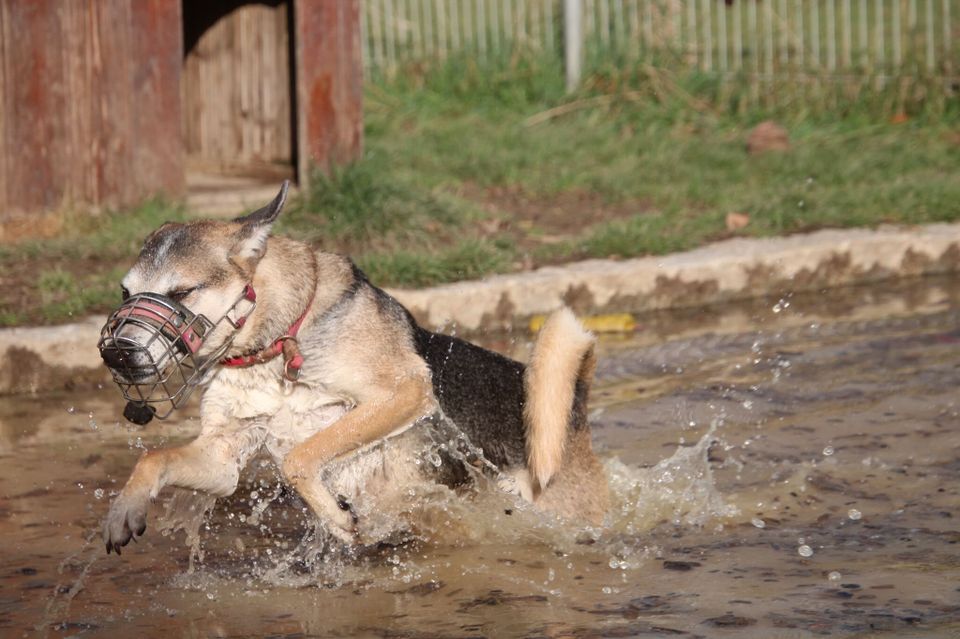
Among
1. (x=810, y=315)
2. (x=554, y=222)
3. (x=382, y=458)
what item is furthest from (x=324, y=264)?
(x=554, y=222)

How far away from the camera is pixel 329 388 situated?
443cm

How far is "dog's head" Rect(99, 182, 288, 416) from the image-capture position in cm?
385

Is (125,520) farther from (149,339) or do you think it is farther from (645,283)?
(645,283)

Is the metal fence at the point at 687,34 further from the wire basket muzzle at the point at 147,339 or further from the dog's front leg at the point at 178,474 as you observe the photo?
the wire basket muzzle at the point at 147,339

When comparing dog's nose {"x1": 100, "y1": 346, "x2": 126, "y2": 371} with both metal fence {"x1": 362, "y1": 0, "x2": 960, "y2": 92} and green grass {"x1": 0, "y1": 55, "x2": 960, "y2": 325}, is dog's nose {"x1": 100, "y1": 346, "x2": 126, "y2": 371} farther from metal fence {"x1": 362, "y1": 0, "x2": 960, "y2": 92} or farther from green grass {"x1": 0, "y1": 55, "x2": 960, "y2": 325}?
metal fence {"x1": 362, "y1": 0, "x2": 960, "y2": 92}

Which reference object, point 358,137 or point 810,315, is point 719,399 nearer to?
point 810,315

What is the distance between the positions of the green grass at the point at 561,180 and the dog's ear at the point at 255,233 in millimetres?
2656

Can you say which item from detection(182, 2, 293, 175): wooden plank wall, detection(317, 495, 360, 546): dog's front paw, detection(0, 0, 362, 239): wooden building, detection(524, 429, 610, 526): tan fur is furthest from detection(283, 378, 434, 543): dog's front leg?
detection(182, 2, 293, 175): wooden plank wall

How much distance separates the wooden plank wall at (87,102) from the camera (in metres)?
8.37

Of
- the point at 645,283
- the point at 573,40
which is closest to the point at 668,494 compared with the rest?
the point at 645,283

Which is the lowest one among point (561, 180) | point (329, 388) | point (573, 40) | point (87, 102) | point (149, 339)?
point (329, 388)

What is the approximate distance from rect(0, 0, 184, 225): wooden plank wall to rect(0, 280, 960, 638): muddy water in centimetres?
257

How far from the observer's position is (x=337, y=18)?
370 inches

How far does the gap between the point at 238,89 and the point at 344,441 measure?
6.59 metres
